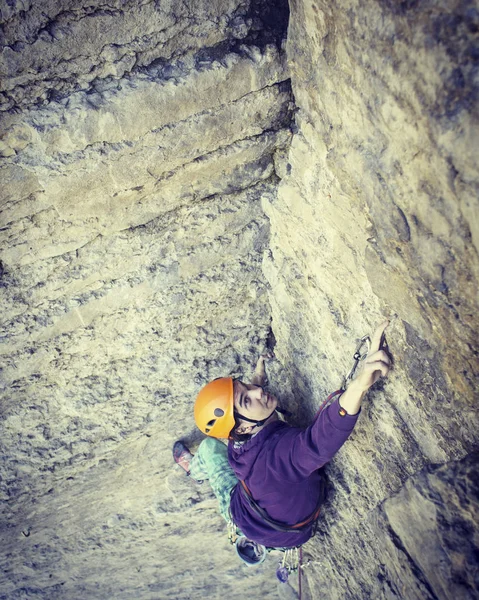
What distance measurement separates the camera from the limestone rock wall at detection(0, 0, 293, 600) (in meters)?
1.75

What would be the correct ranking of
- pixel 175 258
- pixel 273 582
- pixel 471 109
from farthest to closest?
pixel 273 582 → pixel 175 258 → pixel 471 109

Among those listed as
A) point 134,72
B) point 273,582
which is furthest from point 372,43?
point 273,582

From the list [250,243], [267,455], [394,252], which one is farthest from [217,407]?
[394,252]

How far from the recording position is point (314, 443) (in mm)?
2164

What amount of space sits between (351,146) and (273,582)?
4166 mm

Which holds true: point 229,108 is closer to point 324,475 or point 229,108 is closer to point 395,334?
point 395,334

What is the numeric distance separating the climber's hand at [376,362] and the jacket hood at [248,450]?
0.83m

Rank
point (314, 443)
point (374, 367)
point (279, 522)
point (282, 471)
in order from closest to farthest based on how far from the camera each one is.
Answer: point (374, 367) < point (314, 443) < point (282, 471) < point (279, 522)

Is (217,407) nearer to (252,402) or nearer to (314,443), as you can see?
(252,402)

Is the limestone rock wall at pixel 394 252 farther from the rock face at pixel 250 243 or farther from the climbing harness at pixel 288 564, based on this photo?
→ the climbing harness at pixel 288 564

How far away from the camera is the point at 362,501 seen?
8.18ft

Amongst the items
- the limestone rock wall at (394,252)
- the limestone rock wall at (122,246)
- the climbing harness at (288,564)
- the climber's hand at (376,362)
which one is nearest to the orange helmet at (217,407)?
the limestone rock wall at (122,246)

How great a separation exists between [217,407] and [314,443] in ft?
1.94

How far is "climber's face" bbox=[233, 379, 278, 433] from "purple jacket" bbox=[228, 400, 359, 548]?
3.4 inches
